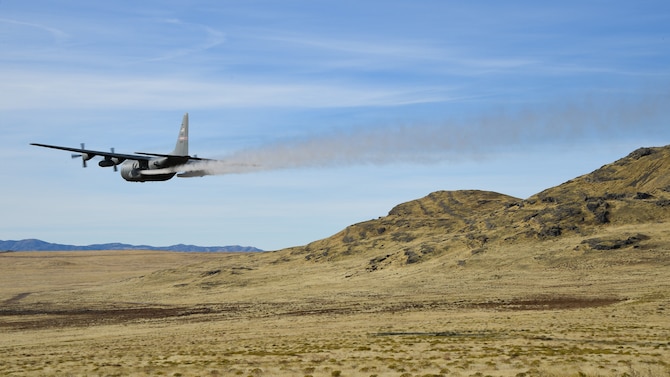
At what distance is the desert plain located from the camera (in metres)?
46.9

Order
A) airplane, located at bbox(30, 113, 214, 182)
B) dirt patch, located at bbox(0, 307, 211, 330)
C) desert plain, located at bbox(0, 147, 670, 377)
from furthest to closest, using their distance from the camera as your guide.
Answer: dirt patch, located at bbox(0, 307, 211, 330) < airplane, located at bbox(30, 113, 214, 182) < desert plain, located at bbox(0, 147, 670, 377)

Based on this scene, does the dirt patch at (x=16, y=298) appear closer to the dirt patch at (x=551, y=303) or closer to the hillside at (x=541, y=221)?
the hillside at (x=541, y=221)

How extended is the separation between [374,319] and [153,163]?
27695 mm

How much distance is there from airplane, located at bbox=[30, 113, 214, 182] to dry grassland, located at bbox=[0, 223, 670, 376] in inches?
627

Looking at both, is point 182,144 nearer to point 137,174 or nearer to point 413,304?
point 137,174

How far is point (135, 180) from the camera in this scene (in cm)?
7775

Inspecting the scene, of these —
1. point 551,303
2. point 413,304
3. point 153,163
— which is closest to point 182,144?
point 153,163

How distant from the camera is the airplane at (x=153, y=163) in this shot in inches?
2852

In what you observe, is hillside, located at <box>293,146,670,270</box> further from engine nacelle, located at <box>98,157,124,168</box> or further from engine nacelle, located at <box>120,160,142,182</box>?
engine nacelle, located at <box>98,157,124,168</box>

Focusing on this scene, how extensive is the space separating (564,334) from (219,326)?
37.5m

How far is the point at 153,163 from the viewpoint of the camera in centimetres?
7456

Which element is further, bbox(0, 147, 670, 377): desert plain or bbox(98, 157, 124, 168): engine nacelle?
bbox(98, 157, 124, 168): engine nacelle

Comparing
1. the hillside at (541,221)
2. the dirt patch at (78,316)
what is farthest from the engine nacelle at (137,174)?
the hillside at (541,221)

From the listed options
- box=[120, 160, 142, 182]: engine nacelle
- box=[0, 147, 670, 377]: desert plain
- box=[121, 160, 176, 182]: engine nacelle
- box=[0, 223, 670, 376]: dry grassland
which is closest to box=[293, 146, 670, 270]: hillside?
box=[0, 147, 670, 377]: desert plain
